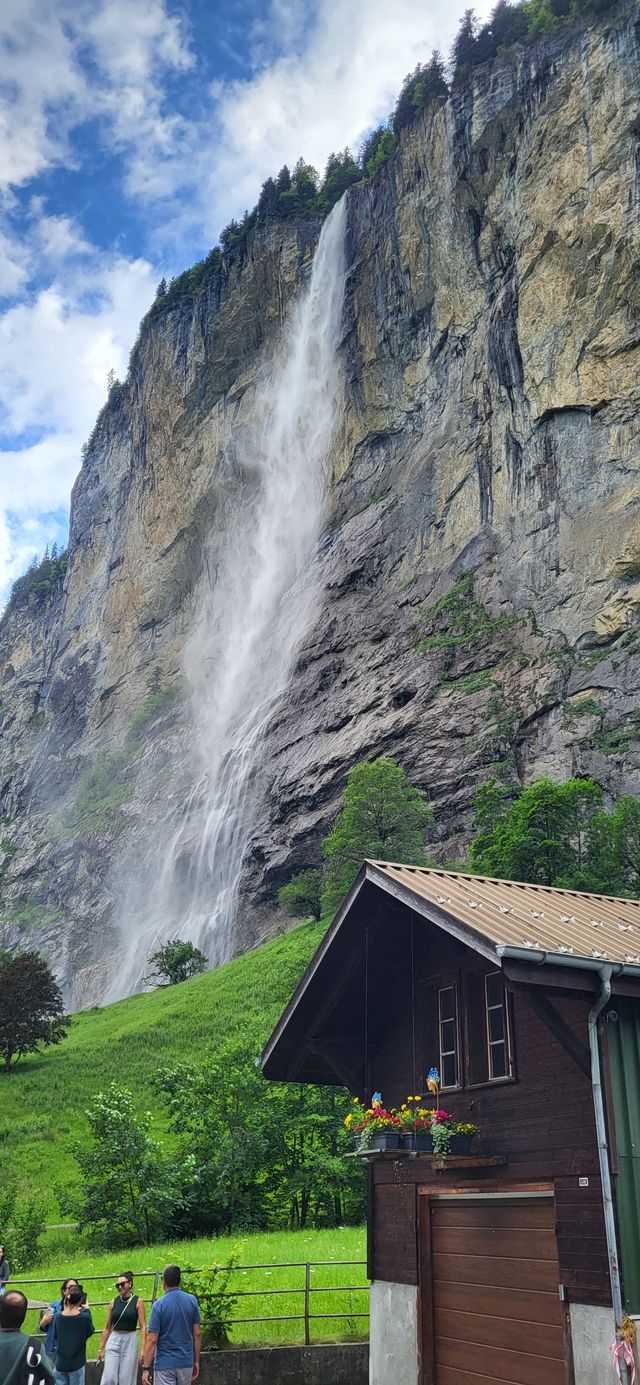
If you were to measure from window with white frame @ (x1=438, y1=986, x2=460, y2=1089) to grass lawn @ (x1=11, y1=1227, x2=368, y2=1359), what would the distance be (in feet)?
11.4

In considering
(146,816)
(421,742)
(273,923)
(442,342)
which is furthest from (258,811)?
(442,342)

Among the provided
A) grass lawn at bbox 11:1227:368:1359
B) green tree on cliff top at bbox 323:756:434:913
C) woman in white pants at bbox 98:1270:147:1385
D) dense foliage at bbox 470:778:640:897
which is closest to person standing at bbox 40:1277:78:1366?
woman in white pants at bbox 98:1270:147:1385

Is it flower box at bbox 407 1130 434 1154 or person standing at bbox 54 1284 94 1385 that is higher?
flower box at bbox 407 1130 434 1154

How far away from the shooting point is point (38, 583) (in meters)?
132

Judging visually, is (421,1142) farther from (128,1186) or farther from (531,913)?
(128,1186)

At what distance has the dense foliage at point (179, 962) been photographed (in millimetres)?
59281

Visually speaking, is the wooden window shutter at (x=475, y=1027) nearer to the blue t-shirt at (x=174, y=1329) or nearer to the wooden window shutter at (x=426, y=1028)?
the wooden window shutter at (x=426, y=1028)

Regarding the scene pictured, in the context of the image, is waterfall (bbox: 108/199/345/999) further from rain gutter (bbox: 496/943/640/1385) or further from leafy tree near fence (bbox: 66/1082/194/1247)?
rain gutter (bbox: 496/943/640/1385)

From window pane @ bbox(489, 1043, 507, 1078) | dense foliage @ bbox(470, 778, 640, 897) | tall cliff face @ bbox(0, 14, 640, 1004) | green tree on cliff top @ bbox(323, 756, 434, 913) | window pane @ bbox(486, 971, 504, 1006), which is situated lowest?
window pane @ bbox(489, 1043, 507, 1078)

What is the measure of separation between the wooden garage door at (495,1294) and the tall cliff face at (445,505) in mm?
33782

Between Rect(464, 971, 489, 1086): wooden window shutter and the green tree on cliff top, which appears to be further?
the green tree on cliff top

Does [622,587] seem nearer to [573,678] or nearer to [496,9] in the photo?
[573,678]

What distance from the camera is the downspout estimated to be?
31.2 feet

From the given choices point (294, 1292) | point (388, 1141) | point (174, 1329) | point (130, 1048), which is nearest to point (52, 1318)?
point (174, 1329)
